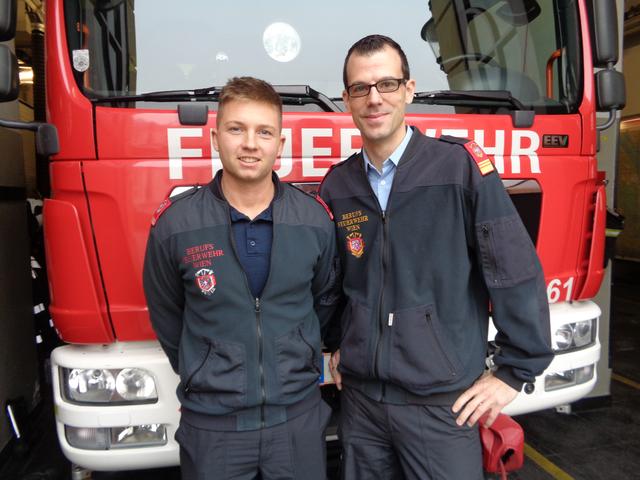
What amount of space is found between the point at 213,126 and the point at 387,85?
2.41ft

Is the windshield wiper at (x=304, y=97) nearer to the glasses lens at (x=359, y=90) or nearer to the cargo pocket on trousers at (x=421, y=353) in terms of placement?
the glasses lens at (x=359, y=90)

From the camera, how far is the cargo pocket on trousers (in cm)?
161

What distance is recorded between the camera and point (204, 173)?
80.4 inches

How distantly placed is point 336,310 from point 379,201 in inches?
17.5

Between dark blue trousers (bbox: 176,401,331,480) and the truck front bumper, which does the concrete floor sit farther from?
dark blue trousers (bbox: 176,401,331,480)

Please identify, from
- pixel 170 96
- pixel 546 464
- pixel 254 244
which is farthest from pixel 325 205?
pixel 546 464

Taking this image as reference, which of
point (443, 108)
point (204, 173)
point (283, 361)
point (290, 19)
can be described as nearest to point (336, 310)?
point (283, 361)

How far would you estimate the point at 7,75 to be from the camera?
189cm

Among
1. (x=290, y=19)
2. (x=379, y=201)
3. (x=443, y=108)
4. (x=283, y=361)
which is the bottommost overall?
(x=283, y=361)

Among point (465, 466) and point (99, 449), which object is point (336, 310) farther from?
point (99, 449)

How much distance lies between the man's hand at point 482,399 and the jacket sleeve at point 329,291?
497 mm

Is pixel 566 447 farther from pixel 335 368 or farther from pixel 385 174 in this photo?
pixel 385 174

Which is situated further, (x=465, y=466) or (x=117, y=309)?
(x=117, y=309)

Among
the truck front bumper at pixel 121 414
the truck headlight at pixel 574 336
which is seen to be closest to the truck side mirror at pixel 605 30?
the truck headlight at pixel 574 336
